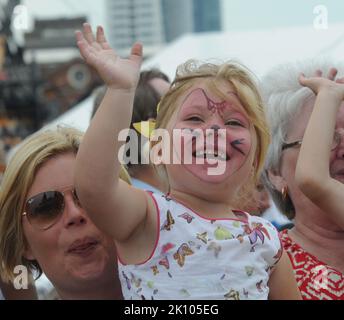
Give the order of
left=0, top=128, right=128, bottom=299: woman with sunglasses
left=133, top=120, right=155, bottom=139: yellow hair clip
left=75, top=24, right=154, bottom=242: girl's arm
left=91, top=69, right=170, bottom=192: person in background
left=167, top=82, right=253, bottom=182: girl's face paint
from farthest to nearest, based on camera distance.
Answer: left=91, top=69, right=170, bottom=192: person in background → left=133, top=120, right=155, bottom=139: yellow hair clip → left=0, top=128, right=128, bottom=299: woman with sunglasses → left=167, top=82, right=253, bottom=182: girl's face paint → left=75, top=24, right=154, bottom=242: girl's arm

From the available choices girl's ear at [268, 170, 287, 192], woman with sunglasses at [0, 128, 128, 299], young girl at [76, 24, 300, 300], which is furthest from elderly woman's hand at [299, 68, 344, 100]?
woman with sunglasses at [0, 128, 128, 299]

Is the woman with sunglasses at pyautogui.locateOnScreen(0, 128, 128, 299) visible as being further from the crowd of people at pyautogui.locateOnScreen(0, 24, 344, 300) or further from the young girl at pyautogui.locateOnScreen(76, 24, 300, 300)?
the young girl at pyautogui.locateOnScreen(76, 24, 300, 300)

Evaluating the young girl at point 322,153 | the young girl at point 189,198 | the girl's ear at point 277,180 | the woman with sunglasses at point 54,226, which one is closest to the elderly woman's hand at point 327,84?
the young girl at point 322,153

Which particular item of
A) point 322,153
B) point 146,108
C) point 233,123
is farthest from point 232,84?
point 146,108

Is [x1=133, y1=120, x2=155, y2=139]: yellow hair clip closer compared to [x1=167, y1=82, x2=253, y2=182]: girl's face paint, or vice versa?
[x1=167, y1=82, x2=253, y2=182]: girl's face paint

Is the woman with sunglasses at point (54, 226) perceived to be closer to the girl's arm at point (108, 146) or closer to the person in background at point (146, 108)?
the girl's arm at point (108, 146)

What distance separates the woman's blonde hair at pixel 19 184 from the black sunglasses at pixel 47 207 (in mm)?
38

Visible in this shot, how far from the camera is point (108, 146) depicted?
946 mm

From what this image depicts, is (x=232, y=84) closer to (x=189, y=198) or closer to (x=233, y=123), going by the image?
(x=233, y=123)

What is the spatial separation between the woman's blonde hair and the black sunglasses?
38 millimetres

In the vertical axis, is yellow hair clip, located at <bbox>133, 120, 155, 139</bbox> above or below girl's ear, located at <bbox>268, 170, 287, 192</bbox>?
above

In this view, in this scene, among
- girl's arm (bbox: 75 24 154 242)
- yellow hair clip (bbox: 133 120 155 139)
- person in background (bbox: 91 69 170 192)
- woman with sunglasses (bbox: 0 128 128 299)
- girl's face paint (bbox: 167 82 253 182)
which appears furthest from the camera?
person in background (bbox: 91 69 170 192)

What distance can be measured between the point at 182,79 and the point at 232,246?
30cm

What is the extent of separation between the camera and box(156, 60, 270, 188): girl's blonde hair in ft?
3.63
